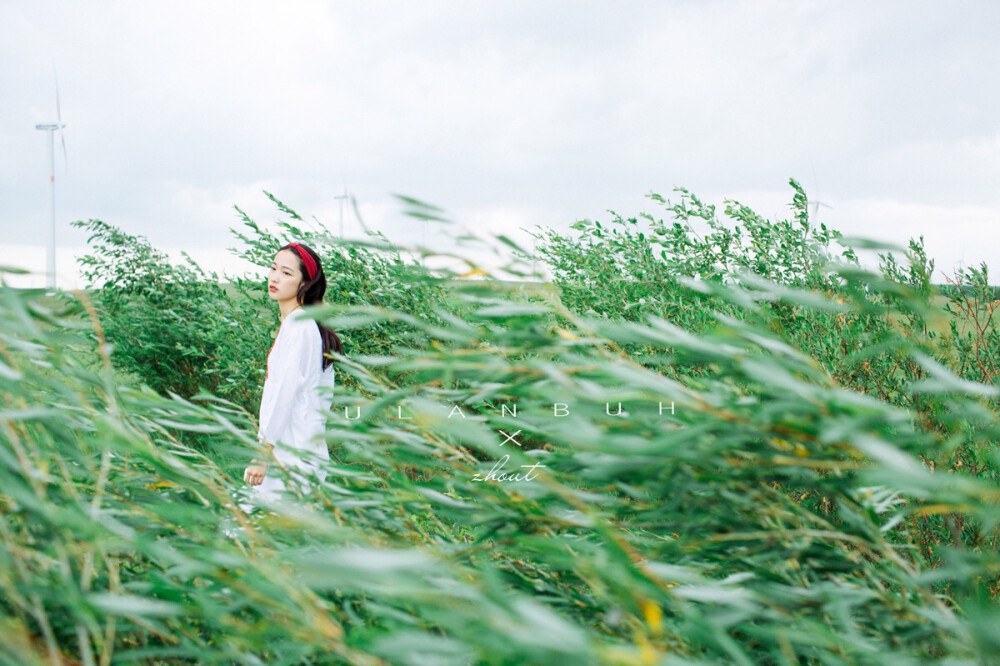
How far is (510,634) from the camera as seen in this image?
1.07 metres

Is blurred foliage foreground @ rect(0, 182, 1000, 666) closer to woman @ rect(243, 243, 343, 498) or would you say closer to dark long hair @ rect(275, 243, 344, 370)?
woman @ rect(243, 243, 343, 498)

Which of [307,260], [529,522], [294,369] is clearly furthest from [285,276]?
[529,522]

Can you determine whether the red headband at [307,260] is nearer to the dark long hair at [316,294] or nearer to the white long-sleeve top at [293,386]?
the dark long hair at [316,294]

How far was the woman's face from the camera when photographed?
441 cm

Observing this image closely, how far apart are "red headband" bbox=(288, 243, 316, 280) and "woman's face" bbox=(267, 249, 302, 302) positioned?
35 mm

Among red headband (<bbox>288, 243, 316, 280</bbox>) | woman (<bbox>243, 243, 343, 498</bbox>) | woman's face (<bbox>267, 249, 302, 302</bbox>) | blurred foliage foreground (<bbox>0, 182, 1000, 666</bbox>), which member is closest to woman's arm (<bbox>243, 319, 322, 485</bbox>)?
woman (<bbox>243, 243, 343, 498</bbox>)

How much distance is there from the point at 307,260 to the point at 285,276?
0.16 metres

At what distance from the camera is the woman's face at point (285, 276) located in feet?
14.5

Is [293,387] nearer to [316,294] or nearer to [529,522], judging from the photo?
[316,294]

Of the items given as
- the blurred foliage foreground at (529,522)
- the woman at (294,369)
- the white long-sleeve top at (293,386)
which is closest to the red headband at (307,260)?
the woman at (294,369)

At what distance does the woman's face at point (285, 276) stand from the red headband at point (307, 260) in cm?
3

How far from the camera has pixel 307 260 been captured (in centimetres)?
445

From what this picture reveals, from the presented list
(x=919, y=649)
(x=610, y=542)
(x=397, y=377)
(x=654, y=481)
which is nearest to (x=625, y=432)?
(x=654, y=481)

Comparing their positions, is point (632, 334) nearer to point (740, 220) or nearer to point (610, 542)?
point (610, 542)
